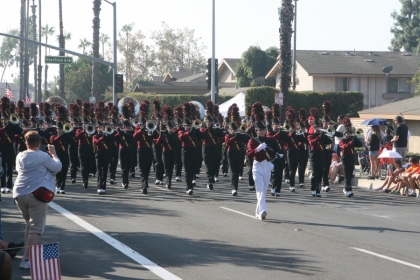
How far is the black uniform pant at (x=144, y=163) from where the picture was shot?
19.6 meters

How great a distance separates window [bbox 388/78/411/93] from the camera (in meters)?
57.6

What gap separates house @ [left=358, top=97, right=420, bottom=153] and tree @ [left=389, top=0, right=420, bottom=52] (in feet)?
196

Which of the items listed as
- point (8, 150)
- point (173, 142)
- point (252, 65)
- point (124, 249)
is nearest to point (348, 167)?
point (173, 142)

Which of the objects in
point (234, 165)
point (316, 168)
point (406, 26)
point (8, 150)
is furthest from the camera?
point (406, 26)

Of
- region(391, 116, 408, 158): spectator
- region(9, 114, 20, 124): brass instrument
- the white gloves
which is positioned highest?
region(9, 114, 20, 124): brass instrument

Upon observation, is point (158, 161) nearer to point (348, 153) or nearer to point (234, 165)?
point (234, 165)

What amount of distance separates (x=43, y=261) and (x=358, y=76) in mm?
50311

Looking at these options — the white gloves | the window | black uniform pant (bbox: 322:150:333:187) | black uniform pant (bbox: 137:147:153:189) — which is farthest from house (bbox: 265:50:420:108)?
the white gloves

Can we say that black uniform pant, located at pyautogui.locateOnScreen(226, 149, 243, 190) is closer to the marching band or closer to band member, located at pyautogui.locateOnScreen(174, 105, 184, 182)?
the marching band

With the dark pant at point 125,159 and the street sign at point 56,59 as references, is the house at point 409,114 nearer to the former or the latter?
the dark pant at point 125,159

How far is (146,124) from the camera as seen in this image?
2084 cm

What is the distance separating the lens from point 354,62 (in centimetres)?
5859

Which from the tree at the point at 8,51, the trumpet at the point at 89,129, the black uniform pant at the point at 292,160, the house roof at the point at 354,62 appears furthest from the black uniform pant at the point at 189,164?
the tree at the point at 8,51

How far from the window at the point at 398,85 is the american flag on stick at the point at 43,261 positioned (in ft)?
169
